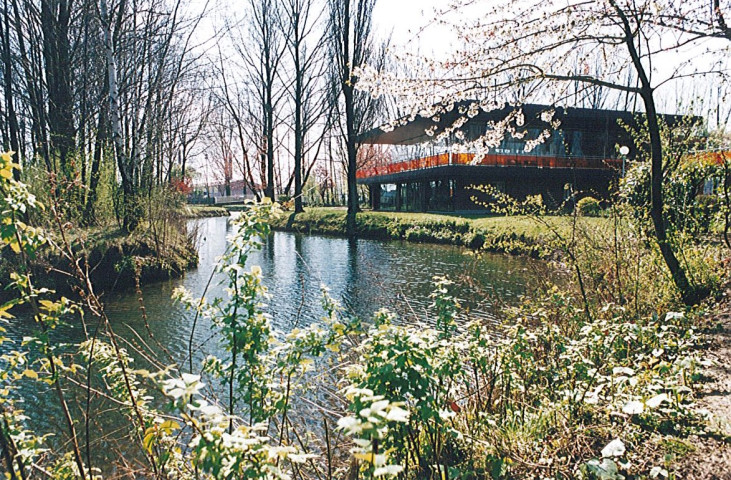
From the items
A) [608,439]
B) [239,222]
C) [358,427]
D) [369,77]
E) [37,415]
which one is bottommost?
[37,415]

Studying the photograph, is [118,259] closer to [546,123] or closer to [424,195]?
[424,195]

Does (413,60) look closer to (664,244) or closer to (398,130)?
(664,244)

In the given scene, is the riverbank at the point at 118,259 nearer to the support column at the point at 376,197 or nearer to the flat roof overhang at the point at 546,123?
the flat roof overhang at the point at 546,123

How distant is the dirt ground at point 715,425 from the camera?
241cm

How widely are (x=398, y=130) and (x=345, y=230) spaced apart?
908 cm

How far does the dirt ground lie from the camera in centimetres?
241

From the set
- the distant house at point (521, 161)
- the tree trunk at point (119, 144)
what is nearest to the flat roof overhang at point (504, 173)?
the distant house at point (521, 161)

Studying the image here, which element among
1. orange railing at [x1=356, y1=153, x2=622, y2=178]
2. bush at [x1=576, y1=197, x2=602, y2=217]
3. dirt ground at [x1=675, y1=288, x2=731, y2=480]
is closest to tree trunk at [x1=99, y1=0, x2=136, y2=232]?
bush at [x1=576, y1=197, x2=602, y2=217]

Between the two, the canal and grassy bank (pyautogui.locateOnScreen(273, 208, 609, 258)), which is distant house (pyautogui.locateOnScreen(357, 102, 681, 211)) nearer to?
grassy bank (pyautogui.locateOnScreen(273, 208, 609, 258))

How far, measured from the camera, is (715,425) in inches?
107

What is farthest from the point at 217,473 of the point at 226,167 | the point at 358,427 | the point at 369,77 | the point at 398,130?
the point at 226,167

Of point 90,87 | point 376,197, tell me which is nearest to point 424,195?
point 376,197

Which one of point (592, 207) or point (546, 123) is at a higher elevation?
point (546, 123)

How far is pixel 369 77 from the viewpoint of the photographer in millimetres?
7379
